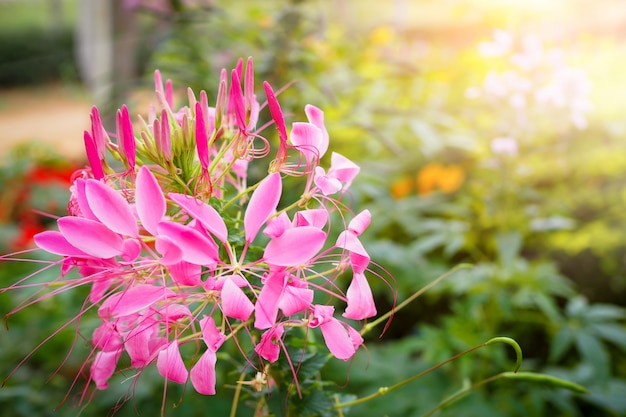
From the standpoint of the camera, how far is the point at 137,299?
49 cm

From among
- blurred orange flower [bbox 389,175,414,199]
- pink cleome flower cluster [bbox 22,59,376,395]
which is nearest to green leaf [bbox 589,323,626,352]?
blurred orange flower [bbox 389,175,414,199]

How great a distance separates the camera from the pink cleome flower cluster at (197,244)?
464 millimetres

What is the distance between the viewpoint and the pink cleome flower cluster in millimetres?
464

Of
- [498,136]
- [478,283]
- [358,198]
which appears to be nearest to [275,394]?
[358,198]

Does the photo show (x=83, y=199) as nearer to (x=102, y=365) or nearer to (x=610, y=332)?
(x=102, y=365)

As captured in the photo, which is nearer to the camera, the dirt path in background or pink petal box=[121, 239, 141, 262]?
pink petal box=[121, 239, 141, 262]

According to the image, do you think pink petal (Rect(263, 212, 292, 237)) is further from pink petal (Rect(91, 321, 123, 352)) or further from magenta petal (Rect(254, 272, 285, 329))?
pink petal (Rect(91, 321, 123, 352))

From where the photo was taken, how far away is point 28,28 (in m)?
10.7

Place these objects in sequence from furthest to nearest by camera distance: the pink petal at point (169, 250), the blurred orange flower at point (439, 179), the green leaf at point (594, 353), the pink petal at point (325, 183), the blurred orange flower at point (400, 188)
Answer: the blurred orange flower at point (400, 188) → the blurred orange flower at point (439, 179) → the green leaf at point (594, 353) → the pink petal at point (325, 183) → the pink petal at point (169, 250)

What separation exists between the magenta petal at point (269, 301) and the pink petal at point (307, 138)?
0.50 ft

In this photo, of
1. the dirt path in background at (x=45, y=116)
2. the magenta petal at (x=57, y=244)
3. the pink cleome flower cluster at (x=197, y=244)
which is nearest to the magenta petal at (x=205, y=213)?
the pink cleome flower cluster at (x=197, y=244)

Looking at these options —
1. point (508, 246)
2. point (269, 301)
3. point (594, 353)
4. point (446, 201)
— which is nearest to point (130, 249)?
point (269, 301)

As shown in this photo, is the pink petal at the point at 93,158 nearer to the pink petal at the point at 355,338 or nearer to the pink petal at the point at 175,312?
the pink petal at the point at 175,312

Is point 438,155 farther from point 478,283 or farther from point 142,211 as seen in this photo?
point 142,211
